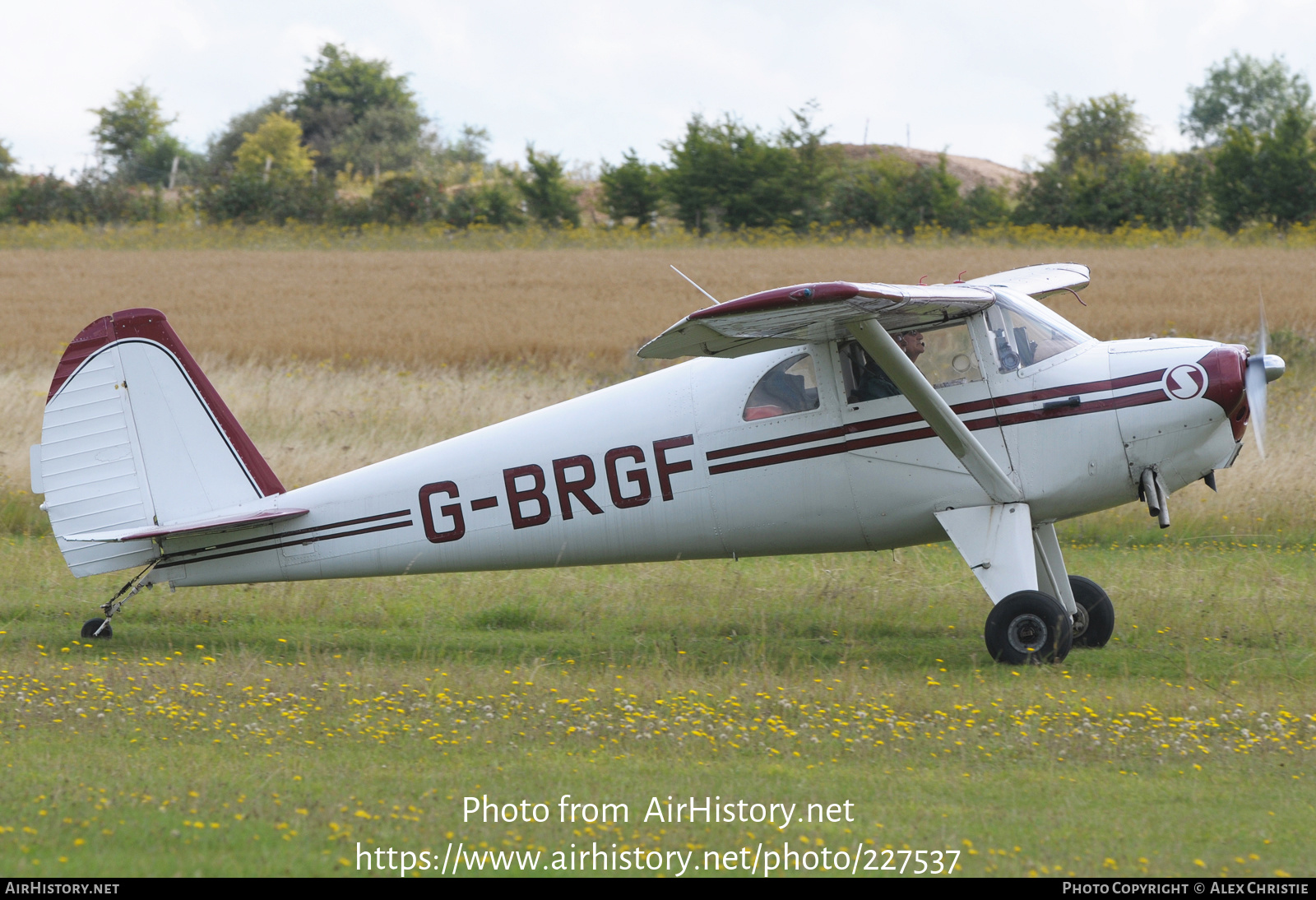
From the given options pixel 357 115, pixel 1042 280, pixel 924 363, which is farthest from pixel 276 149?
pixel 924 363

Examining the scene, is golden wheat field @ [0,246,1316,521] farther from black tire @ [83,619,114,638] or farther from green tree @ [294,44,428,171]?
green tree @ [294,44,428,171]

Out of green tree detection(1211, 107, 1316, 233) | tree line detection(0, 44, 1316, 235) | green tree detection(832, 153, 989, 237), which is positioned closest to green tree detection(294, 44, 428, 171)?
tree line detection(0, 44, 1316, 235)

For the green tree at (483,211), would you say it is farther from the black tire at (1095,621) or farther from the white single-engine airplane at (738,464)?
the black tire at (1095,621)

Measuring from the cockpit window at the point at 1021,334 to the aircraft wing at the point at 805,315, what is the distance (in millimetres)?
175

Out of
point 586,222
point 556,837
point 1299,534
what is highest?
point 586,222

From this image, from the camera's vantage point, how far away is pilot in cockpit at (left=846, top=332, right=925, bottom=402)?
8.28m

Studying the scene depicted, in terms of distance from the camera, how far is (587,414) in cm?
870

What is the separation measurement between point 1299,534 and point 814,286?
807 cm

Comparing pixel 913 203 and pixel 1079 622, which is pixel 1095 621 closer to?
pixel 1079 622

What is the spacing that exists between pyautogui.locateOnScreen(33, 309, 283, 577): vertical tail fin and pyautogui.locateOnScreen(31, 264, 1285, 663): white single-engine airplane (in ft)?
0.05

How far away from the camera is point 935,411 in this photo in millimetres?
7871

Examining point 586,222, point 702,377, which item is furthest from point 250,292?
point 586,222

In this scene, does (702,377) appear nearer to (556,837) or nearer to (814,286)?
(814,286)

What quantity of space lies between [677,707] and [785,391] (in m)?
2.46
